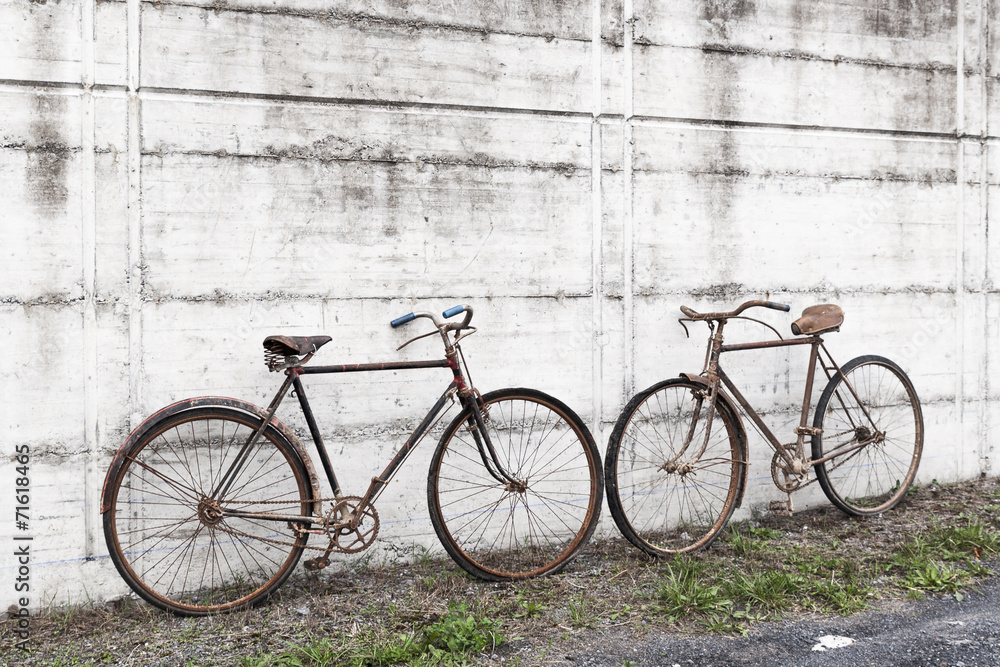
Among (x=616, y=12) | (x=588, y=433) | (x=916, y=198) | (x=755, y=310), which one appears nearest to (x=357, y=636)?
(x=588, y=433)

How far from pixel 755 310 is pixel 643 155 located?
4.15 feet

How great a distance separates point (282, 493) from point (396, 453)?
65 cm

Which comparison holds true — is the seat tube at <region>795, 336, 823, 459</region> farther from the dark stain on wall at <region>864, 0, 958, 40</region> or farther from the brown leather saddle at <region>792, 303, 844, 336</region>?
the dark stain on wall at <region>864, 0, 958, 40</region>

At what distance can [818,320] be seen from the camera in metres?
4.74

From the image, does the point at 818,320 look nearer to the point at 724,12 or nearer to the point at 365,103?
the point at 724,12

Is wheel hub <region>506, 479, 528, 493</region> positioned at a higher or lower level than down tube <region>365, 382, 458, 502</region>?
lower

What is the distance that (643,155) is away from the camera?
4.80 meters

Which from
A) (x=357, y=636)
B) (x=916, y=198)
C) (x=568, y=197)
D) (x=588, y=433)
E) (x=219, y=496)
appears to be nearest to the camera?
(x=357, y=636)

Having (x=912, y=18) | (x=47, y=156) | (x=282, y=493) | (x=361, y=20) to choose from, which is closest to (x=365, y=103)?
(x=361, y=20)

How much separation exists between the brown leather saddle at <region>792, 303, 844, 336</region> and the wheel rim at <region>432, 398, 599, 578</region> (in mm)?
1528

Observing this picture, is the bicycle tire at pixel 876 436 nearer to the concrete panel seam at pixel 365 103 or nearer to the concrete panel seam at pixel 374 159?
the concrete panel seam at pixel 374 159

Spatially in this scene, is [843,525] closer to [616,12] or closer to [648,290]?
[648,290]

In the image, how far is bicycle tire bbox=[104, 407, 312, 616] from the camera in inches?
153

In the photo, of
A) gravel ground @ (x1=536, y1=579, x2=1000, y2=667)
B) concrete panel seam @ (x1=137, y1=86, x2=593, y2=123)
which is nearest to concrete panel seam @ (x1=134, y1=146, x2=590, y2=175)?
concrete panel seam @ (x1=137, y1=86, x2=593, y2=123)
